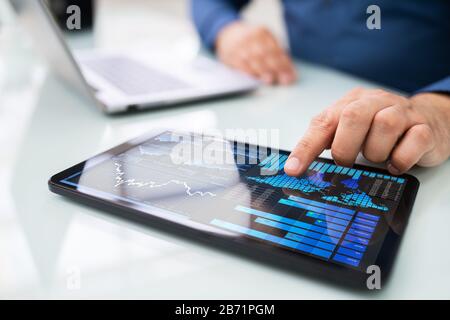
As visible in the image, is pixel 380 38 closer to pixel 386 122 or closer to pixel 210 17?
pixel 210 17

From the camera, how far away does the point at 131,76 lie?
0.89 meters

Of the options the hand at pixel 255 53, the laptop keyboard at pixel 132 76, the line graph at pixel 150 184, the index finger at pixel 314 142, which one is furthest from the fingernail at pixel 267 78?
the line graph at pixel 150 184

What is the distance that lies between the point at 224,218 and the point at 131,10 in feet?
5.19

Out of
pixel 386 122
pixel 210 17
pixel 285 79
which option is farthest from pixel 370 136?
pixel 210 17

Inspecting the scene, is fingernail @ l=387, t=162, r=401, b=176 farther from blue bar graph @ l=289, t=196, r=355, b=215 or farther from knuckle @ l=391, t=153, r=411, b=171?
blue bar graph @ l=289, t=196, r=355, b=215

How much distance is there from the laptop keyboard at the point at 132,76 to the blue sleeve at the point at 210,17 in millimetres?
273

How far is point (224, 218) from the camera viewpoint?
42 cm

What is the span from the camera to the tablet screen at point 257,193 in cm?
39

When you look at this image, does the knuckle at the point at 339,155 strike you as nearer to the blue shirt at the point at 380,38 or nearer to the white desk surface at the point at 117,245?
the white desk surface at the point at 117,245

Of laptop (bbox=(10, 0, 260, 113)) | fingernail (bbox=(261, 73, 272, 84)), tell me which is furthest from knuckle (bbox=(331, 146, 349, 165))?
fingernail (bbox=(261, 73, 272, 84))
